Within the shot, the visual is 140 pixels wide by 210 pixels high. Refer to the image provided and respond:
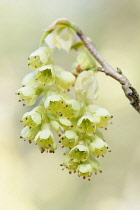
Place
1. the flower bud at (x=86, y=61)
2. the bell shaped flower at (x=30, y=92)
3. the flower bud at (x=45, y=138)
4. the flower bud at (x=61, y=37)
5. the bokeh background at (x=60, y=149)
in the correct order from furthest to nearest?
the bokeh background at (x=60, y=149) < the flower bud at (x=86, y=61) < the flower bud at (x=61, y=37) < the bell shaped flower at (x=30, y=92) < the flower bud at (x=45, y=138)

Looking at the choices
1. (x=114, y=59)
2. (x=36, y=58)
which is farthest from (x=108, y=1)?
(x=36, y=58)

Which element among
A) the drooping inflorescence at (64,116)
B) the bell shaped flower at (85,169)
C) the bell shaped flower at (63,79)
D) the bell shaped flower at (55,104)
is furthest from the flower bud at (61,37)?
the bell shaped flower at (85,169)

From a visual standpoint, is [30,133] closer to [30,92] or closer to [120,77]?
[30,92]

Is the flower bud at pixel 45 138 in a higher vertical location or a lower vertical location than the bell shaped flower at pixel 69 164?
higher

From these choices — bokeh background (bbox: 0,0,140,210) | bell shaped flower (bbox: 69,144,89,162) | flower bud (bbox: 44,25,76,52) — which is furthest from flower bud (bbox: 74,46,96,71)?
bokeh background (bbox: 0,0,140,210)

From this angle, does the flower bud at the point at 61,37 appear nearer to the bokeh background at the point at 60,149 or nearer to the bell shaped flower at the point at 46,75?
the bell shaped flower at the point at 46,75

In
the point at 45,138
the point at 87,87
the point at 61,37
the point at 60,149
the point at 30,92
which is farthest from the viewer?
the point at 60,149

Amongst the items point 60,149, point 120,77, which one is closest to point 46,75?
point 120,77

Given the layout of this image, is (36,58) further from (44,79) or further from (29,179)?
(29,179)
